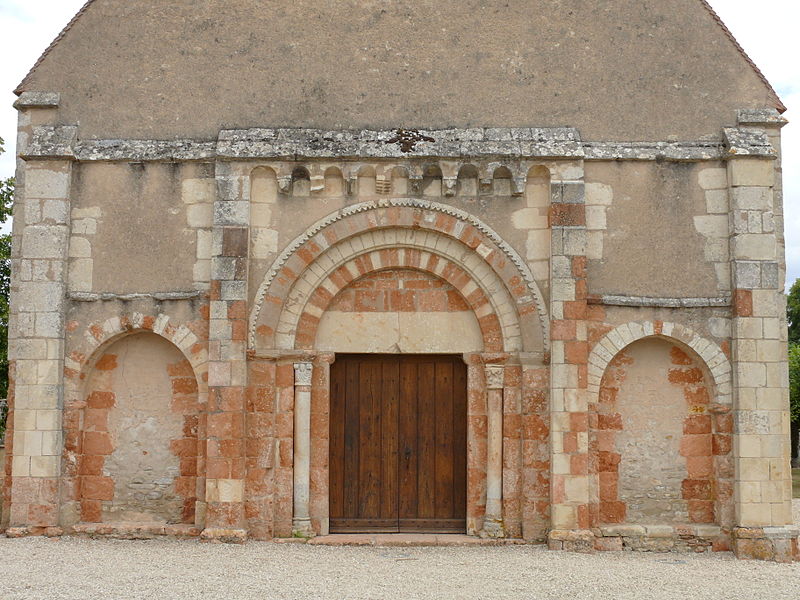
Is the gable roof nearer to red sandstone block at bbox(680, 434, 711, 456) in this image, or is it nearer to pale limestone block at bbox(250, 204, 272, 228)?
pale limestone block at bbox(250, 204, 272, 228)

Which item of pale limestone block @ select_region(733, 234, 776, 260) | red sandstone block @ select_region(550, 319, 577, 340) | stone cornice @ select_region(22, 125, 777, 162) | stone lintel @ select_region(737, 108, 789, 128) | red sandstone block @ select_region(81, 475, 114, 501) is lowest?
red sandstone block @ select_region(81, 475, 114, 501)

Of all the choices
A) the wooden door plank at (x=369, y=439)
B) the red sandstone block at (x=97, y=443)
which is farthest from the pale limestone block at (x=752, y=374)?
the red sandstone block at (x=97, y=443)

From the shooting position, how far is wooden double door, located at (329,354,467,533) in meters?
9.51

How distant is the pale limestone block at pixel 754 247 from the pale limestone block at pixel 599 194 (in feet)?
4.64

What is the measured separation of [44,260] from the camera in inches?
369

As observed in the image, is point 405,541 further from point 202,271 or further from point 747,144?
point 747,144

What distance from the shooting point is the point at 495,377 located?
9.28m

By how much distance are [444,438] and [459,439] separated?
0.55 ft

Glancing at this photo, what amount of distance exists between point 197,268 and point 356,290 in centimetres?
177

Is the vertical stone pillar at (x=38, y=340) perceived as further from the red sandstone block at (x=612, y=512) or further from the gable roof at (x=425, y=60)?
the red sandstone block at (x=612, y=512)

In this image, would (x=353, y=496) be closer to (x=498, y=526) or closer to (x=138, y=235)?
(x=498, y=526)

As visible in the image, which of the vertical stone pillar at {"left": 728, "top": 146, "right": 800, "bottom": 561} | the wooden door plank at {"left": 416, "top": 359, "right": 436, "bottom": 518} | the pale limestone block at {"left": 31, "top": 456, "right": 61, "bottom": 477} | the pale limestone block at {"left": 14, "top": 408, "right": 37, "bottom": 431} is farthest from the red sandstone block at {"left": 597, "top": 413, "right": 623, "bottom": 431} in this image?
the pale limestone block at {"left": 14, "top": 408, "right": 37, "bottom": 431}

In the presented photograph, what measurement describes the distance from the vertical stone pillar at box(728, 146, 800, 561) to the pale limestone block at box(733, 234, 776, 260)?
1 cm

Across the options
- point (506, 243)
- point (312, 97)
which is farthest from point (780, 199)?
point (312, 97)
